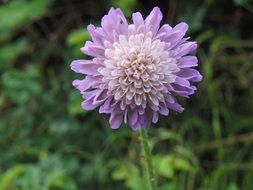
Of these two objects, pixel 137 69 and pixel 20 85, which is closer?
pixel 137 69

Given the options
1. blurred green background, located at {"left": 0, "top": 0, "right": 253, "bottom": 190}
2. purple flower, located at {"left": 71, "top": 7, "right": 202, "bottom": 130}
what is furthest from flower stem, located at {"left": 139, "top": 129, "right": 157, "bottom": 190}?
blurred green background, located at {"left": 0, "top": 0, "right": 253, "bottom": 190}

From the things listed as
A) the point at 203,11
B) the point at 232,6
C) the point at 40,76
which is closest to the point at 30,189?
the point at 40,76

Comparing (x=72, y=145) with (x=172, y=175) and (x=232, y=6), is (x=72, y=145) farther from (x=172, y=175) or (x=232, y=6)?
(x=232, y=6)

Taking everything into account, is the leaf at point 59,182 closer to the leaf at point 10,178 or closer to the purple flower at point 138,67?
the leaf at point 10,178

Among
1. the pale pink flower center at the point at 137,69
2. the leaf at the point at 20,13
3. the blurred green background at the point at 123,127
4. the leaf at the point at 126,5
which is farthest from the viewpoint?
the leaf at the point at 20,13

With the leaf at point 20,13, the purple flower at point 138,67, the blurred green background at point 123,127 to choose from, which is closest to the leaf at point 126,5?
the blurred green background at point 123,127

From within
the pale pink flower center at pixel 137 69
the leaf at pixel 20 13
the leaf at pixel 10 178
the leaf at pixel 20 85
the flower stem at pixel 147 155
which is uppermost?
the leaf at pixel 20 13

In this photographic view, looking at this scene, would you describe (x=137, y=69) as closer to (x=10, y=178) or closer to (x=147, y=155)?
(x=147, y=155)

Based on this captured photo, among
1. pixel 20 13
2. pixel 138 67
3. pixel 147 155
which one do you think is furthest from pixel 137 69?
pixel 20 13

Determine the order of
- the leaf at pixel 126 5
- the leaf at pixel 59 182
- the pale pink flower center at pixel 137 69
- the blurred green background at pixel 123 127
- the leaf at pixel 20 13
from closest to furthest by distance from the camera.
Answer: the pale pink flower center at pixel 137 69 < the leaf at pixel 59 182 < the blurred green background at pixel 123 127 < the leaf at pixel 126 5 < the leaf at pixel 20 13
